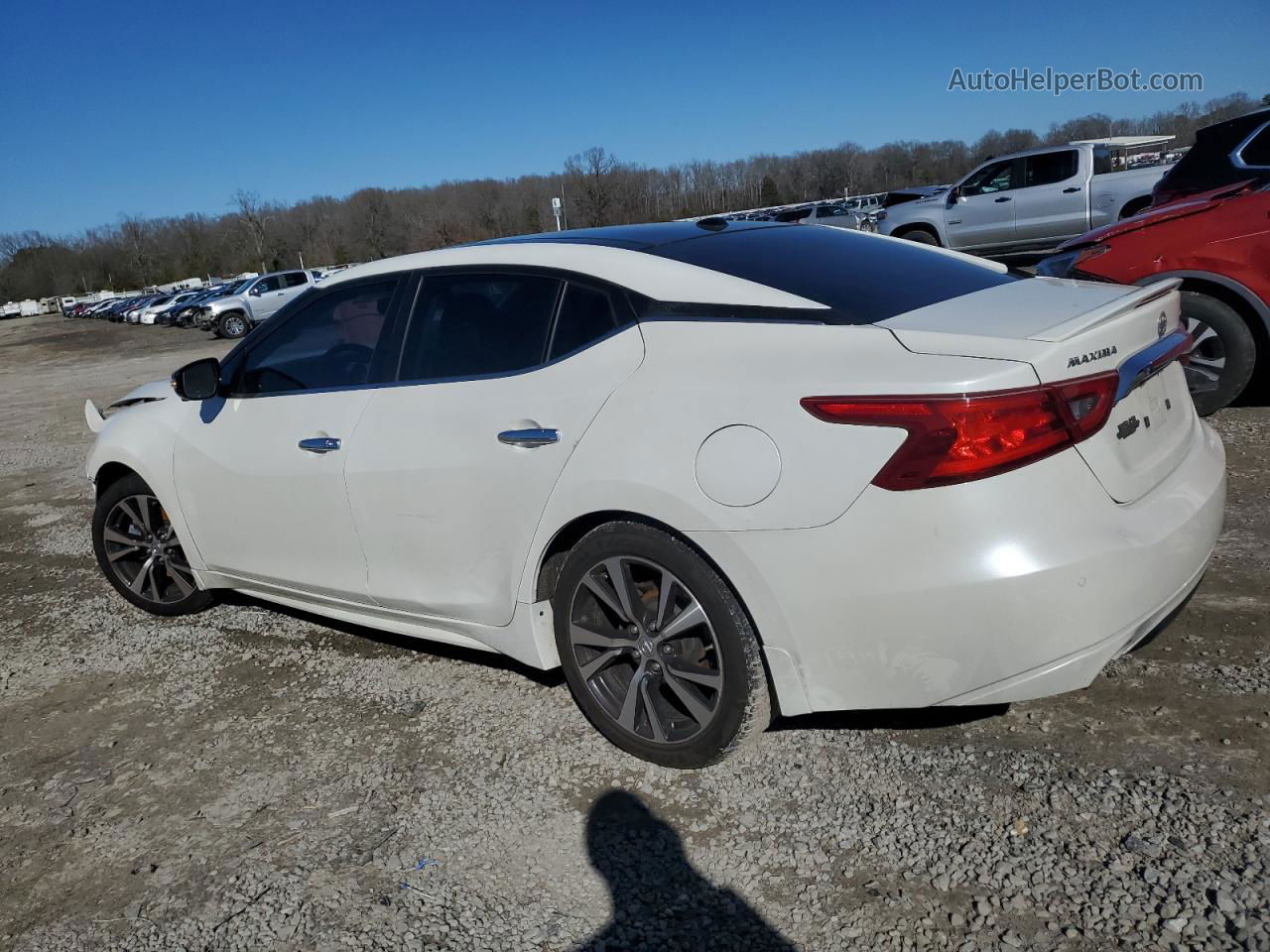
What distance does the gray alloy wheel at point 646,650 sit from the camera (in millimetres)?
2756

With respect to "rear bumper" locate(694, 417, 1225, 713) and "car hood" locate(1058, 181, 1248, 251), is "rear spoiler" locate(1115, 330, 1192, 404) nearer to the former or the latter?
"rear bumper" locate(694, 417, 1225, 713)

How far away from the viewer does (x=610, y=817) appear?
2.77 metres

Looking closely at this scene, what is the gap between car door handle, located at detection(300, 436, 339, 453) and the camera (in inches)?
138

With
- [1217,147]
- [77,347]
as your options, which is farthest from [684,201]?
[1217,147]

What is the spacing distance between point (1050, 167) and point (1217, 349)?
11.2m

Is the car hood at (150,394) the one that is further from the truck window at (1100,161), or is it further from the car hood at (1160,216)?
the truck window at (1100,161)

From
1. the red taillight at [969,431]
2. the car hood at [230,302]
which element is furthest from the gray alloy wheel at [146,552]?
the car hood at [230,302]

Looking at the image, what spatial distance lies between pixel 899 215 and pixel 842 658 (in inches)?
649

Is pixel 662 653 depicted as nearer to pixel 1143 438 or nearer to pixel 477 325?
pixel 477 325

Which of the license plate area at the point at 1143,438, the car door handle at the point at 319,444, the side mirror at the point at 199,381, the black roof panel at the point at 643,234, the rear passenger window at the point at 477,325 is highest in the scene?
the black roof panel at the point at 643,234

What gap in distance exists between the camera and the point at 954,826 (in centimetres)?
253

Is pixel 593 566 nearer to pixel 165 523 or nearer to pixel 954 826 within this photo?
pixel 954 826

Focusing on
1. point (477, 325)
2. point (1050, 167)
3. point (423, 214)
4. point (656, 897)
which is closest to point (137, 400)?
point (477, 325)

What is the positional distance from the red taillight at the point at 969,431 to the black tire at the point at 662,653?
0.62 meters
